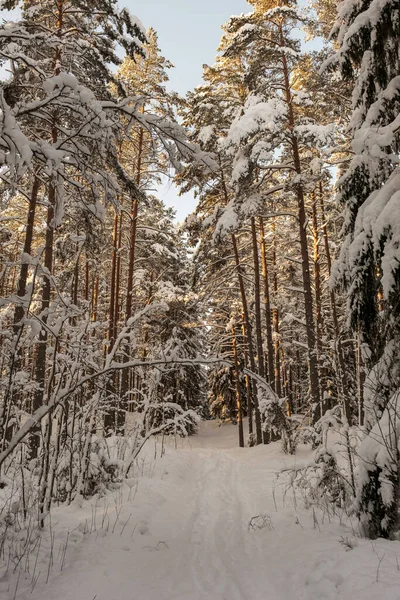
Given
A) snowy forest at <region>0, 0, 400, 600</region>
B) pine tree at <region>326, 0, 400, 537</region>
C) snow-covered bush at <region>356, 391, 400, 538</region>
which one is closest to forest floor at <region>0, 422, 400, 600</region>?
snowy forest at <region>0, 0, 400, 600</region>

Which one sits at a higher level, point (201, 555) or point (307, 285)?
point (307, 285)

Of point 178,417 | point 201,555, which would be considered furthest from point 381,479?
point 178,417

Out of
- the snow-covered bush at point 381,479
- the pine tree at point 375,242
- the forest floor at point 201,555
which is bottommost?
the forest floor at point 201,555

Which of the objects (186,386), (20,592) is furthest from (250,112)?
(186,386)

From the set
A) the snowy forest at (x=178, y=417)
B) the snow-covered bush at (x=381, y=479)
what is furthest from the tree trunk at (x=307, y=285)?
the snow-covered bush at (x=381, y=479)

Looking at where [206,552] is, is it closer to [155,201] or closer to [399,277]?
[399,277]

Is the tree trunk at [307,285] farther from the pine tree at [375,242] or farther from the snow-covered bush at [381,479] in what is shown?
the snow-covered bush at [381,479]

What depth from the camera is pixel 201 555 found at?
151 inches

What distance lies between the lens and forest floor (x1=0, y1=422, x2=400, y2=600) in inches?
117

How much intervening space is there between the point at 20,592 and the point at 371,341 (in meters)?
4.19

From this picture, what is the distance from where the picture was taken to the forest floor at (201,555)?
2.98 metres

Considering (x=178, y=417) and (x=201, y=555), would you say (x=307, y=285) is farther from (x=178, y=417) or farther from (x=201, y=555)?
(x=201, y=555)

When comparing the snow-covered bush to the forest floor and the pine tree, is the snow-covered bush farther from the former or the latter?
the forest floor

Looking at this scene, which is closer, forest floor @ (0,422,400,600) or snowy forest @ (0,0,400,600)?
forest floor @ (0,422,400,600)
